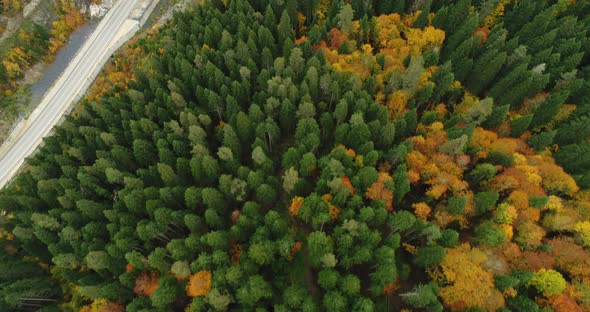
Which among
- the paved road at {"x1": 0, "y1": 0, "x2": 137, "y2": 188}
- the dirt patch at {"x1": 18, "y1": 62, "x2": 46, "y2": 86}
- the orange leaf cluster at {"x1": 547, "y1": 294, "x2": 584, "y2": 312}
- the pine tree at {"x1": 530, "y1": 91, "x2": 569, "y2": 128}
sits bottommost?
the orange leaf cluster at {"x1": 547, "y1": 294, "x2": 584, "y2": 312}

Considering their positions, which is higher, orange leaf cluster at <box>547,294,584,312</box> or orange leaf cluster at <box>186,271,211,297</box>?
orange leaf cluster at <box>186,271,211,297</box>

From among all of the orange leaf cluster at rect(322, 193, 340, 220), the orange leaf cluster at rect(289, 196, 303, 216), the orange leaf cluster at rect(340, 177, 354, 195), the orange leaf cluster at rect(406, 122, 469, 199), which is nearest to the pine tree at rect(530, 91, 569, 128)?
the orange leaf cluster at rect(406, 122, 469, 199)

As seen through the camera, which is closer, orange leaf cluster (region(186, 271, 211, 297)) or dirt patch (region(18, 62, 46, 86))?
orange leaf cluster (region(186, 271, 211, 297))

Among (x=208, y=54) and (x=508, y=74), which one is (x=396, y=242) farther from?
(x=208, y=54)

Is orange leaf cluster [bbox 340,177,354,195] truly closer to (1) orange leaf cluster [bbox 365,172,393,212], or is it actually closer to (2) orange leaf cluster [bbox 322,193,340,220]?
(1) orange leaf cluster [bbox 365,172,393,212]

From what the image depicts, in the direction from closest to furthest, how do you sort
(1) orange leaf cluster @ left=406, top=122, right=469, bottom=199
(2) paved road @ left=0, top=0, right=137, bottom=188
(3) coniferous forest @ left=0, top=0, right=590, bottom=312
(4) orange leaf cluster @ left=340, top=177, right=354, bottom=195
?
(3) coniferous forest @ left=0, top=0, right=590, bottom=312
(4) orange leaf cluster @ left=340, top=177, right=354, bottom=195
(1) orange leaf cluster @ left=406, top=122, right=469, bottom=199
(2) paved road @ left=0, top=0, right=137, bottom=188

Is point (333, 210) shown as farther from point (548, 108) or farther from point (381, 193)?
point (548, 108)

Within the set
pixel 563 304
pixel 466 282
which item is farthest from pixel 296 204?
pixel 563 304

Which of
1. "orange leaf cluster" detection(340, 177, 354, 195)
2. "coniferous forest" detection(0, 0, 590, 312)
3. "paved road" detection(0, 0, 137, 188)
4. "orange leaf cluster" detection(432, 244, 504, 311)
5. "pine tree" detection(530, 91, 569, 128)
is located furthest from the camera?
"paved road" detection(0, 0, 137, 188)
